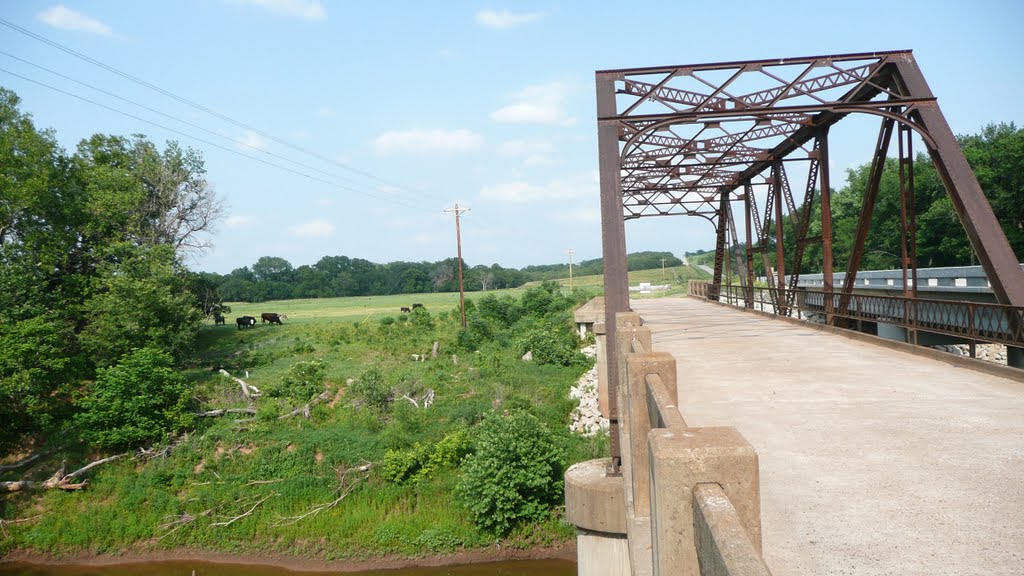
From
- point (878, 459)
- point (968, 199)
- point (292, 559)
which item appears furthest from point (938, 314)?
point (292, 559)

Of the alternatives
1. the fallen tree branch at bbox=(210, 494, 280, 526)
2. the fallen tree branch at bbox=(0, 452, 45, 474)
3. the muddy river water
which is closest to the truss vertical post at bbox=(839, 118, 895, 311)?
the muddy river water

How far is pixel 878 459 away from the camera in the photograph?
210 inches

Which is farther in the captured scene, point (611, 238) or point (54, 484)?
point (54, 484)

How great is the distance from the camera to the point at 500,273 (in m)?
115

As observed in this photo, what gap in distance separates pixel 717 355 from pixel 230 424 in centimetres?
1675

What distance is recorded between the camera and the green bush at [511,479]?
1619 cm

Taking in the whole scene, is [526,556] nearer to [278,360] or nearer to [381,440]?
[381,440]

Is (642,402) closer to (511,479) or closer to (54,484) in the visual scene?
(511,479)

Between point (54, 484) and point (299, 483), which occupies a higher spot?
point (54, 484)

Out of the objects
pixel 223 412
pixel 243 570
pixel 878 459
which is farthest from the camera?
pixel 223 412

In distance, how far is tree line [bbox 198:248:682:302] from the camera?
348ft

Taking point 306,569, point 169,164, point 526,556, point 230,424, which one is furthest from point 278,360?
point 526,556

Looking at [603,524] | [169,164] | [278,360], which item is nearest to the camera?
[603,524]

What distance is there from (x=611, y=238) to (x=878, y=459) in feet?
23.5
